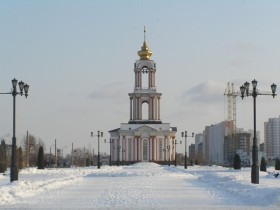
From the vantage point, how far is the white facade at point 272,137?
181000 millimetres

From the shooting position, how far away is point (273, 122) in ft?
589

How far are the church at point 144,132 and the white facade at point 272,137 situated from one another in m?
85.9

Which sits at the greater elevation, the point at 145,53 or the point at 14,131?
the point at 145,53

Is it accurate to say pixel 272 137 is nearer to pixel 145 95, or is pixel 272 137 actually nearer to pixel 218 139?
pixel 218 139

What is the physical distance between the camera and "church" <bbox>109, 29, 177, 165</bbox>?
98750 millimetres

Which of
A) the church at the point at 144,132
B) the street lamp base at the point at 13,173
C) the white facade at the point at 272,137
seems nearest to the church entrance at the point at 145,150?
the church at the point at 144,132

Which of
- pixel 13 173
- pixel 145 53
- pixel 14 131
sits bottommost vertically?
pixel 13 173

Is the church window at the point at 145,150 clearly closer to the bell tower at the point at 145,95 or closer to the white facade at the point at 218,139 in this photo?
the bell tower at the point at 145,95

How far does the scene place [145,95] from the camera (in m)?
98.9

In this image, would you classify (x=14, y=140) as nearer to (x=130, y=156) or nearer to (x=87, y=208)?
(x=87, y=208)

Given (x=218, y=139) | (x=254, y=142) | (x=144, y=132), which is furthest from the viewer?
(x=218, y=139)

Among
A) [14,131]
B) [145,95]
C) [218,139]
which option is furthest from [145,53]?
[218,139]

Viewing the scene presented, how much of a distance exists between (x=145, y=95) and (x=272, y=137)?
3642 inches

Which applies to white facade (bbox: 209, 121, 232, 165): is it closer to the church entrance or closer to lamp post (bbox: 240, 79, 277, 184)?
the church entrance
